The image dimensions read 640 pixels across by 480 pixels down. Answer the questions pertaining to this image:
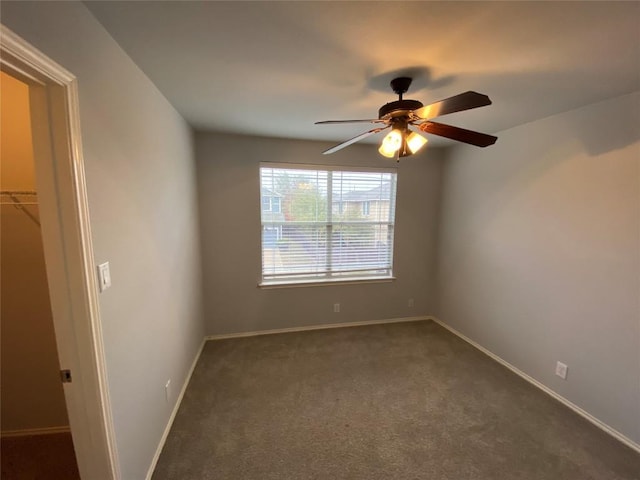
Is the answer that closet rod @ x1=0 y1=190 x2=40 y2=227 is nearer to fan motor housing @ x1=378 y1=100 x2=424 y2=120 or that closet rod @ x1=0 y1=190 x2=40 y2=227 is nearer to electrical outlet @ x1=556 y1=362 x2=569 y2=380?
fan motor housing @ x1=378 y1=100 x2=424 y2=120

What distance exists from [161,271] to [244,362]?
1349 millimetres


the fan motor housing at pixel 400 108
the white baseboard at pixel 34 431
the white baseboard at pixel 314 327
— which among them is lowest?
the white baseboard at pixel 34 431

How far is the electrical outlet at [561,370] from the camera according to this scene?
2.16 meters

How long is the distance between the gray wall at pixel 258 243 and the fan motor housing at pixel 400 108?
1.62 meters

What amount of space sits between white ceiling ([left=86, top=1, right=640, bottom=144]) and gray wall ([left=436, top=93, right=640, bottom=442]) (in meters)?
0.38

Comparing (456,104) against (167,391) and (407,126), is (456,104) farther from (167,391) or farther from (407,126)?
(167,391)

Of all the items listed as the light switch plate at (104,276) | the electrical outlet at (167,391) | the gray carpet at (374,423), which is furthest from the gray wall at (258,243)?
the light switch plate at (104,276)

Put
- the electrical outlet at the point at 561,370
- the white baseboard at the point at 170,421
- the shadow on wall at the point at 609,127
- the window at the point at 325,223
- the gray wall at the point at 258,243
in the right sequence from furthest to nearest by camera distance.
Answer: the window at the point at 325,223 < the gray wall at the point at 258,243 < the electrical outlet at the point at 561,370 < the shadow on wall at the point at 609,127 < the white baseboard at the point at 170,421

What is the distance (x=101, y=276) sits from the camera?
1132 millimetres

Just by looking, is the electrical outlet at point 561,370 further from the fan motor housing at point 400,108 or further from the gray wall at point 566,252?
the fan motor housing at point 400,108

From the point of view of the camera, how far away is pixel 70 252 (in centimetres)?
100

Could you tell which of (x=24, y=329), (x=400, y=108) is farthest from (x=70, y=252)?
(x=400, y=108)

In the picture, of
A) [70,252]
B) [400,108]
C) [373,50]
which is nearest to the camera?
[70,252]

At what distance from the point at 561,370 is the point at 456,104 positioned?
239 centimetres
